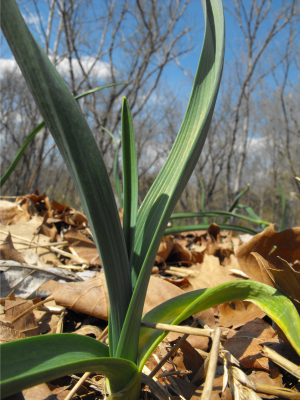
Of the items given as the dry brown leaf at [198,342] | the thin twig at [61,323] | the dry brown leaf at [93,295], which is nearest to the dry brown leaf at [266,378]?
the dry brown leaf at [198,342]

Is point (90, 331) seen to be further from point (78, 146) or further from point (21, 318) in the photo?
point (78, 146)

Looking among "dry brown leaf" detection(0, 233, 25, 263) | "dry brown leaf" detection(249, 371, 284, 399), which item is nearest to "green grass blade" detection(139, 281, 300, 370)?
"dry brown leaf" detection(249, 371, 284, 399)

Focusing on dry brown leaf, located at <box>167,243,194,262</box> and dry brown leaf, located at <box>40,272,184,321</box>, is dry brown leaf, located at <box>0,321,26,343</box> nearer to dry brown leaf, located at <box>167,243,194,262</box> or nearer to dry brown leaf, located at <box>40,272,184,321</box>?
dry brown leaf, located at <box>40,272,184,321</box>

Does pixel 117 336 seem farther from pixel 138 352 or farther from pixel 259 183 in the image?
pixel 259 183

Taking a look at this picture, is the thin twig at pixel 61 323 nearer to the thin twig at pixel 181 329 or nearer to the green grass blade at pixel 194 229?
the thin twig at pixel 181 329

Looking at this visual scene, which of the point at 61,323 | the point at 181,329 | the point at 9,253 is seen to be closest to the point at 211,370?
the point at 181,329

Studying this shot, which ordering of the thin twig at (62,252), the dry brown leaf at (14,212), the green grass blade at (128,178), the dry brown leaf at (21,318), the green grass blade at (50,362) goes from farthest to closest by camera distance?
the dry brown leaf at (14,212)
the thin twig at (62,252)
the dry brown leaf at (21,318)
the green grass blade at (128,178)
the green grass blade at (50,362)
